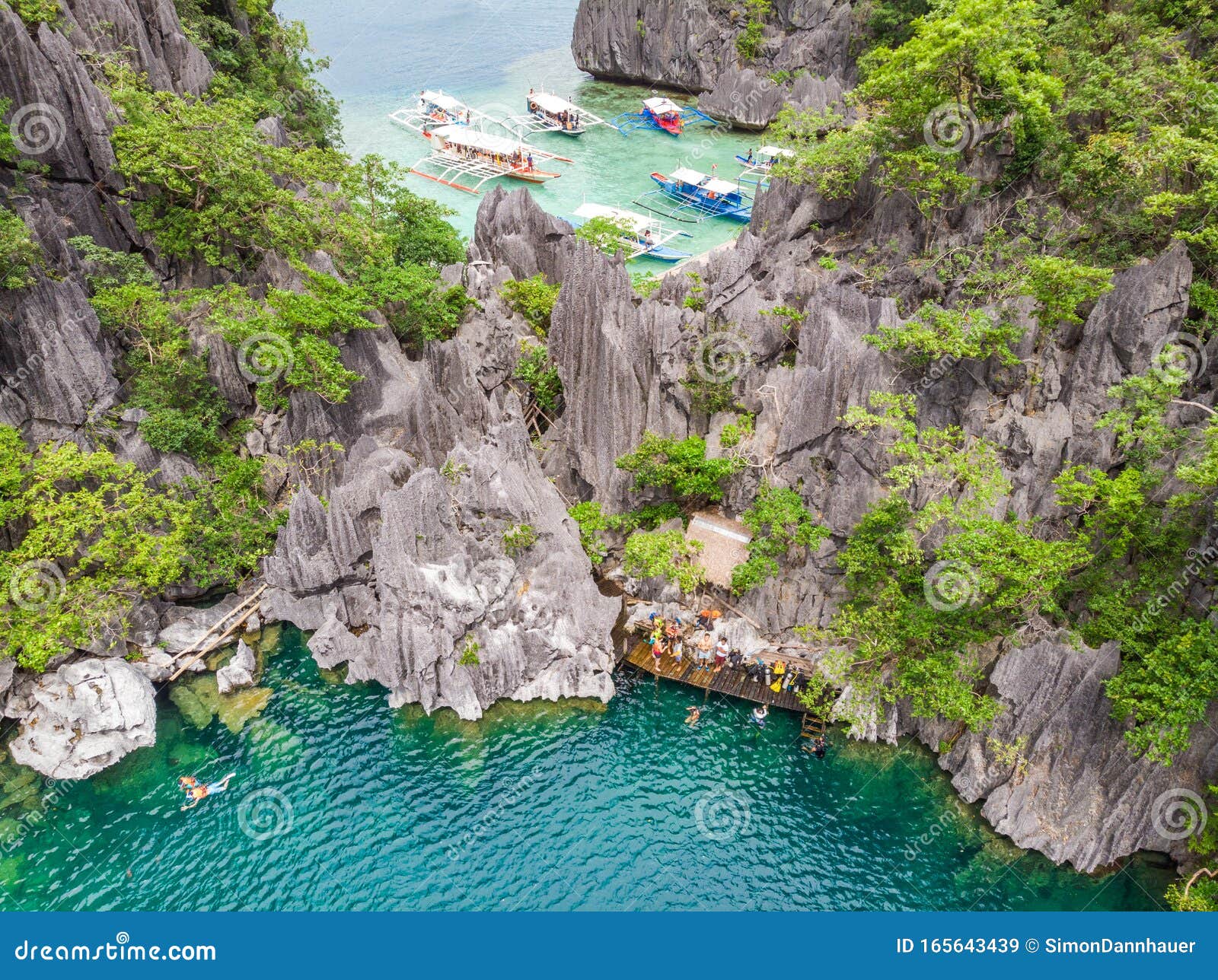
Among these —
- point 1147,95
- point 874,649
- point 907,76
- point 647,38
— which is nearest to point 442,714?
point 874,649

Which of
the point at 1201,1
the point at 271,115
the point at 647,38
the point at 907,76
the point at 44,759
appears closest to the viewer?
the point at 44,759

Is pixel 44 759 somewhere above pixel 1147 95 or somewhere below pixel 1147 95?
below

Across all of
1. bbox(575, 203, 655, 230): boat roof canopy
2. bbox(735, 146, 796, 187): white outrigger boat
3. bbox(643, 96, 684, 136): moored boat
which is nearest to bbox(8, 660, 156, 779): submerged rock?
bbox(575, 203, 655, 230): boat roof canopy

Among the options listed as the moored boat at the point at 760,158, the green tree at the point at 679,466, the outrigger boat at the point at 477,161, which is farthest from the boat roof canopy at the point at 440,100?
the green tree at the point at 679,466

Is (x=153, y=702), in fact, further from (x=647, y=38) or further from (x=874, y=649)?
(x=647, y=38)

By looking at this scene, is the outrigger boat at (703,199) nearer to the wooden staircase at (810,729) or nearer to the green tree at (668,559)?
the green tree at (668,559)

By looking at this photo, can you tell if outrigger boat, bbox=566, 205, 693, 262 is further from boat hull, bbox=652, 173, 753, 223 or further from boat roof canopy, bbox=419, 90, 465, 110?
boat roof canopy, bbox=419, 90, 465, 110

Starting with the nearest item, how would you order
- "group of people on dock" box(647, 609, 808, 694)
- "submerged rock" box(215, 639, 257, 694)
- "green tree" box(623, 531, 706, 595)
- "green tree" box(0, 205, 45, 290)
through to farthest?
1. "green tree" box(0, 205, 45, 290)
2. "group of people on dock" box(647, 609, 808, 694)
3. "submerged rock" box(215, 639, 257, 694)
4. "green tree" box(623, 531, 706, 595)

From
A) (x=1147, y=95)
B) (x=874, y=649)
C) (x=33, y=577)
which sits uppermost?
(x=1147, y=95)
